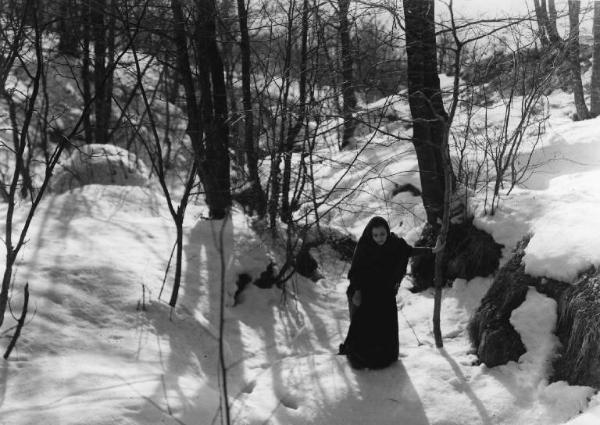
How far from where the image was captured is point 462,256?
6.46m

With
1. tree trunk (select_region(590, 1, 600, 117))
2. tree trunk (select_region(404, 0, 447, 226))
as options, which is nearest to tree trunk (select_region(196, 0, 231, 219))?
tree trunk (select_region(404, 0, 447, 226))

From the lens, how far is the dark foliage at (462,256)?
616 centimetres

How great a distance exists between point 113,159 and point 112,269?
475cm

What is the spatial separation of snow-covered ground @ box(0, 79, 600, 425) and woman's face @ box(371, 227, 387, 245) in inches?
39.9

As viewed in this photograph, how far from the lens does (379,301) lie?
4.82 m

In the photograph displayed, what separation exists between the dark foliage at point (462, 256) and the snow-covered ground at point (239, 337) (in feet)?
0.49

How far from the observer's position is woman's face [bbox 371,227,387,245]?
15.3 feet

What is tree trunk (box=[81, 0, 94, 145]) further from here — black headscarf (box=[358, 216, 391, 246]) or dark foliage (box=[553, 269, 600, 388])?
dark foliage (box=[553, 269, 600, 388])

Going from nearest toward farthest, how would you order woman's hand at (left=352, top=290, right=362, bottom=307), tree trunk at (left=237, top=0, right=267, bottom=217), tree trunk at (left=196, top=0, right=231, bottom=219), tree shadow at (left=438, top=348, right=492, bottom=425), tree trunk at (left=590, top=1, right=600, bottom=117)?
1. tree shadow at (left=438, top=348, right=492, bottom=425)
2. woman's hand at (left=352, top=290, right=362, bottom=307)
3. tree trunk at (left=196, top=0, right=231, bottom=219)
4. tree trunk at (left=237, top=0, right=267, bottom=217)
5. tree trunk at (left=590, top=1, right=600, bottom=117)

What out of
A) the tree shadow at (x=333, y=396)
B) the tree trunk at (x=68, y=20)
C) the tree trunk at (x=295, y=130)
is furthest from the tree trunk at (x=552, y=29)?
the tree trunk at (x=68, y=20)

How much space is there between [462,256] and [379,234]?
2.18m

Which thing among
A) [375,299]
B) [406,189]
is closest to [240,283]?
[375,299]

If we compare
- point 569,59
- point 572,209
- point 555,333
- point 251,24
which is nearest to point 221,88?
point 251,24

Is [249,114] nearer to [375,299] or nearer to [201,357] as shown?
[375,299]
